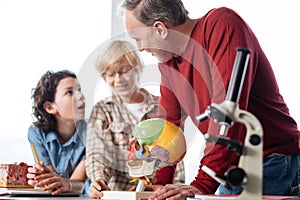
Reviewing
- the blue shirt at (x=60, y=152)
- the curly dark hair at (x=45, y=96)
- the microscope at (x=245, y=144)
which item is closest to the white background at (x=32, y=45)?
the curly dark hair at (x=45, y=96)

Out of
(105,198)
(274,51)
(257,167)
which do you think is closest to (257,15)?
(274,51)

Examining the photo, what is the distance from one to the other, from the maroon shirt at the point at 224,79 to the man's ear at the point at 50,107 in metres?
1.11

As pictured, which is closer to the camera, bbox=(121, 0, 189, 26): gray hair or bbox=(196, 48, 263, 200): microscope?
bbox=(196, 48, 263, 200): microscope

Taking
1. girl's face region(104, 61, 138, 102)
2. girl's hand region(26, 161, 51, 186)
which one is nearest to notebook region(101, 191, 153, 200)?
girl's face region(104, 61, 138, 102)

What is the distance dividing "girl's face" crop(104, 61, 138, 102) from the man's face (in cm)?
7

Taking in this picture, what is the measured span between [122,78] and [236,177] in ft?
2.37

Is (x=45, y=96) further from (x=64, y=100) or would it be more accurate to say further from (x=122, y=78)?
(x=122, y=78)

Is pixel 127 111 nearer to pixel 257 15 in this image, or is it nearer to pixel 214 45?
pixel 214 45

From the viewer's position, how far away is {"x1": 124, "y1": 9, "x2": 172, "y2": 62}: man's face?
50.8 inches

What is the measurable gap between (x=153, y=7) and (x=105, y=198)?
0.46 meters

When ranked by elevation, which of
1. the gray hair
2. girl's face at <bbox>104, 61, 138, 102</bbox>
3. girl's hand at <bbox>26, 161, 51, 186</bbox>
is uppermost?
the gray hair

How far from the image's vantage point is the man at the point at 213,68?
121 cm

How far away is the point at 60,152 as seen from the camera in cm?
228

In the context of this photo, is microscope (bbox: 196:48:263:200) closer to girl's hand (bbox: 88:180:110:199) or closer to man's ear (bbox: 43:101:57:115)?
girl's hand (bbox: 88:180:110:199)
